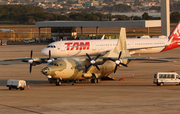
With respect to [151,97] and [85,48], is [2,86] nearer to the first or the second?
[151,97]

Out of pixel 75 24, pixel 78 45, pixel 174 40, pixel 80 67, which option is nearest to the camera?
pixel 80 67

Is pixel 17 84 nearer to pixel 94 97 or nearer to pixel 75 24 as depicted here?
pixel 94 97

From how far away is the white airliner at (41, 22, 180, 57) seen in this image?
65062mm

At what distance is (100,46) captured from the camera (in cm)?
6731

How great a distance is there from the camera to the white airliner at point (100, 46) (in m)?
65.1

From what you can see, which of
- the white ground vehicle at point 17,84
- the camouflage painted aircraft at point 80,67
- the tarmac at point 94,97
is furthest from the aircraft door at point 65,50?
the white ground vehicle at point 17,84

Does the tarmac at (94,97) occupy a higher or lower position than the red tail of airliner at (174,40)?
lower

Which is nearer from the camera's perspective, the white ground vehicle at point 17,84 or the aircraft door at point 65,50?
the white ground vehicle at point 17,84

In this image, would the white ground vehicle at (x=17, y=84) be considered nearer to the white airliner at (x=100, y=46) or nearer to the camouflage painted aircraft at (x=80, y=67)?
the camouflage painted aircraft at (x=80, y=67)

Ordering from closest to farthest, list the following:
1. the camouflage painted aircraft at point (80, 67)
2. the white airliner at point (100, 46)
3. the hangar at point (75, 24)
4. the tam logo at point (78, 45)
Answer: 1. the camouflage painted aircraft at point (80, 67)
2. the white airliner at point (100, 46)
3. the tam logo at point (78, 45)
4. the hangar at point (75, 24)

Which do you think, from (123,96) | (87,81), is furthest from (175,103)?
(87,81)

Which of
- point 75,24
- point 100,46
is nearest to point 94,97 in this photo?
point 100,46

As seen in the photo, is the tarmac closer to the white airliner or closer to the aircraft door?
the aircraft door

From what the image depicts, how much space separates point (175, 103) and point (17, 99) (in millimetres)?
14325
